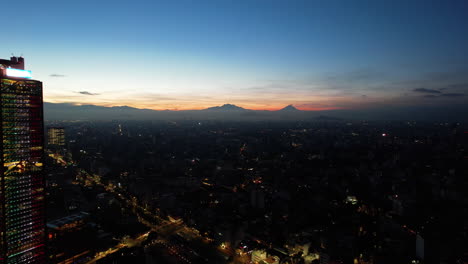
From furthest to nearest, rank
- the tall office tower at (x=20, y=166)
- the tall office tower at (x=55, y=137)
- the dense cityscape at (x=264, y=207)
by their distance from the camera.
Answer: the tall office tower at (x=55, y=137)
the dense cityscape at (x=264, y=207)
the tall office tower at (x=20, y=166)

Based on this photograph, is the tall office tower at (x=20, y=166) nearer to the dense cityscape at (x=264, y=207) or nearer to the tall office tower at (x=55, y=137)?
A: the dense cityscape at (x=264, y=207)

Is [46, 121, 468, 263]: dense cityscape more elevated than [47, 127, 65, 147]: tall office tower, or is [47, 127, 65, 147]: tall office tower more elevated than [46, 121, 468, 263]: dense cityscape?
[47, 127, 65, 147]: tall office tower

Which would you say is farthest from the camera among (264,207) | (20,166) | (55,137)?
(55,137)

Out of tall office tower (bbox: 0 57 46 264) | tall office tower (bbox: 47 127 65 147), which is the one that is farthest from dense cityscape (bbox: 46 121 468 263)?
tall office tower (bbox: 0 57 46 264)

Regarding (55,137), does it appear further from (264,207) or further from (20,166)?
(20,166)

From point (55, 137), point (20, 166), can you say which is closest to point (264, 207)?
point (20, 166)

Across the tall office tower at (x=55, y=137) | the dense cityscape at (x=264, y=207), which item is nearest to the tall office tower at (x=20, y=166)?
the dense cityscape at (x=264, y=207)

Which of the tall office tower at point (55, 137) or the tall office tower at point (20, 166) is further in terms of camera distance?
the tall office tower at point (55, 137)

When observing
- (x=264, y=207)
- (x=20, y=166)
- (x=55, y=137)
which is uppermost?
(x=20, y=166)

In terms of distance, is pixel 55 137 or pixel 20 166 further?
pixel 55 137

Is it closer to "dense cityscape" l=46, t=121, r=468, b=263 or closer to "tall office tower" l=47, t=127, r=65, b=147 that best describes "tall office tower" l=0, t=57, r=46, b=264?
"dense cityscape" l=46, t=121, r=468, b=263
